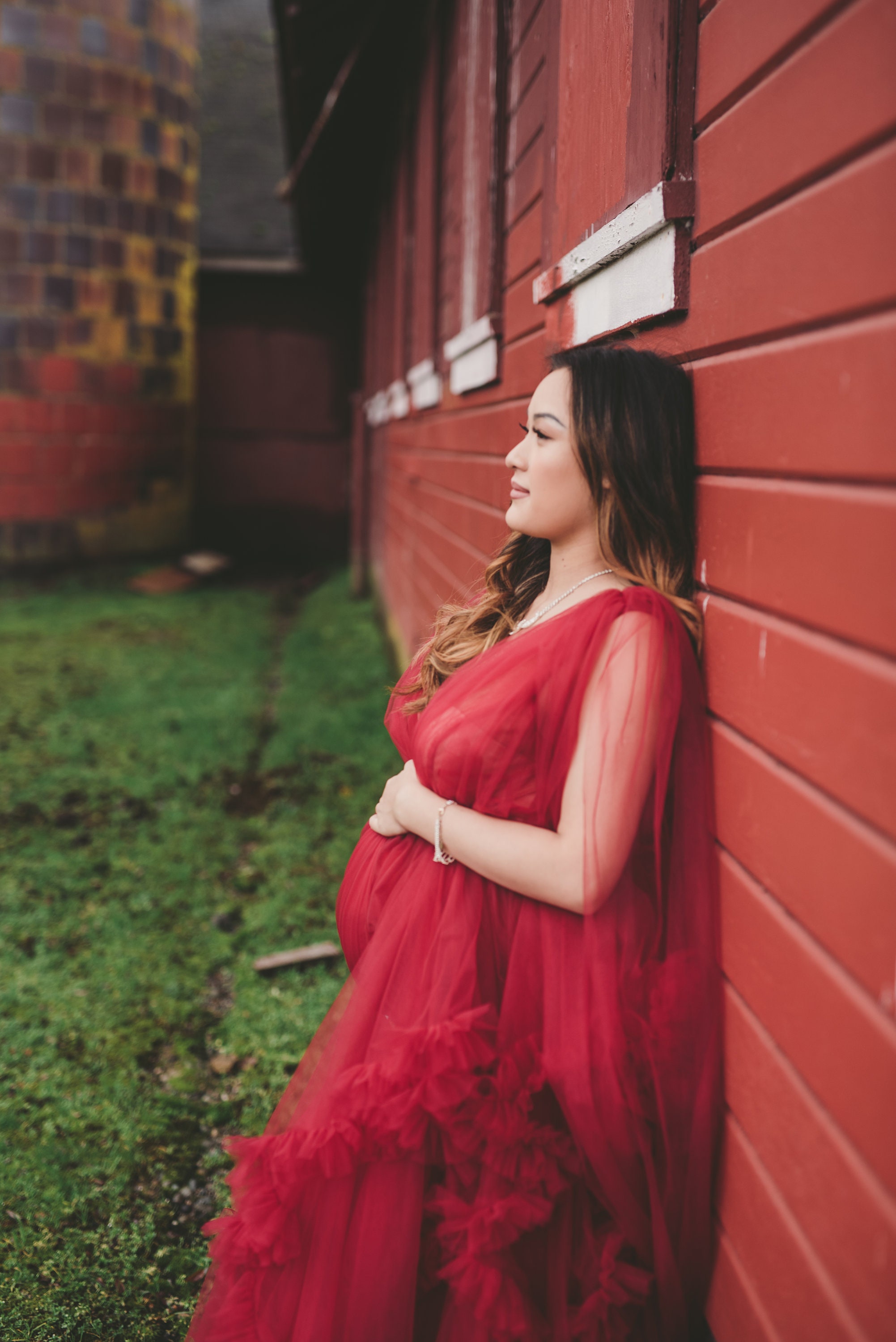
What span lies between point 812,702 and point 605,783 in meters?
0.36

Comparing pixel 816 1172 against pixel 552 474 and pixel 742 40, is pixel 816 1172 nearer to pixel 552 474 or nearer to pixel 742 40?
pixel 552 474

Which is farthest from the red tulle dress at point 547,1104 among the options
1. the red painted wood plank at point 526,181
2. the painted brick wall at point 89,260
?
the painted brick wall at point 89,260

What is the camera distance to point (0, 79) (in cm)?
1033

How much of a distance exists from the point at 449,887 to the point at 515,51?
280cm

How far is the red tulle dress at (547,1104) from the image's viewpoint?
1483 mm

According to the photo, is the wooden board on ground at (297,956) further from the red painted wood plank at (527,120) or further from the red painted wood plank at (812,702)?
the red painted wood plank at (527,120)

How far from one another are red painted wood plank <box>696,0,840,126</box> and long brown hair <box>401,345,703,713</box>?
1.22 feet

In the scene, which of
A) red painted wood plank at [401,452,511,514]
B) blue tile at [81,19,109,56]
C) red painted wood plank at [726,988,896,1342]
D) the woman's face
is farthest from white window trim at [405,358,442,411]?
blue tile at [81,19,109,56]

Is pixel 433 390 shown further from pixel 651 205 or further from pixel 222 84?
pixel 222 84

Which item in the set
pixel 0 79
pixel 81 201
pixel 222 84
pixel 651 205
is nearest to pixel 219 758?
pixel 651 205

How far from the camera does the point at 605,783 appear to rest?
1.47 meters

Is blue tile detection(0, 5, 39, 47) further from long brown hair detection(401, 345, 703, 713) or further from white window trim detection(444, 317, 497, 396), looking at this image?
long brown hair detection(401, 345, 703, 713)

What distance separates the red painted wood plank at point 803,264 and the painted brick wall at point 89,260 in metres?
10.6

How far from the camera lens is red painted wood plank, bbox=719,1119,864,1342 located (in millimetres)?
1177
